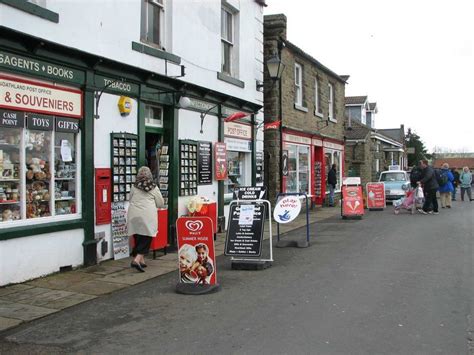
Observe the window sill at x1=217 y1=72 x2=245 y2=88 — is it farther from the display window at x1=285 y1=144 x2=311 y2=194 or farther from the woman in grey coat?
the woman in grey coat

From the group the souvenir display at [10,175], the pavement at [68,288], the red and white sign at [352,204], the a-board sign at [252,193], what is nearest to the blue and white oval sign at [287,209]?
the a-board sign at [252,193]

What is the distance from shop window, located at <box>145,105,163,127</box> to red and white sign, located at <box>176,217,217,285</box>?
388 cm

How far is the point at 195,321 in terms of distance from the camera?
18.4 ft

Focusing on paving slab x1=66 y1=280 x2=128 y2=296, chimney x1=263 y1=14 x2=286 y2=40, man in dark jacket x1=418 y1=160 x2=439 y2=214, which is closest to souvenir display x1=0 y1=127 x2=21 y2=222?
paving slab x1=66 y1=280 x2=128 y2=296

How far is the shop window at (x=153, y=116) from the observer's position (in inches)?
407

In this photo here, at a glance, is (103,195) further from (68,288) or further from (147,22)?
(147,22)

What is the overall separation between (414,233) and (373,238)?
1407 mm

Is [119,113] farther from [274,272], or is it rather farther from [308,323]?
[308,323]

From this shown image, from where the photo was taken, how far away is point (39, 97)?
24.8 feet

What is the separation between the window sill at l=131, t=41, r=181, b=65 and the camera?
31.3ft

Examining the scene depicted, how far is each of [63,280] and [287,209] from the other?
14.4 ft

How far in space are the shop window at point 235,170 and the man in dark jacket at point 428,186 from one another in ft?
22.6

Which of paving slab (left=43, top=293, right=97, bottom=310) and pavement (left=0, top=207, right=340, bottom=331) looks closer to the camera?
pavement (left=0, top=207, right=340, bottom=331)

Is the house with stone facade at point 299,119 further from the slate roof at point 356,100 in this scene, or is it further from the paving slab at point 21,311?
the slate roof at point 356,100
